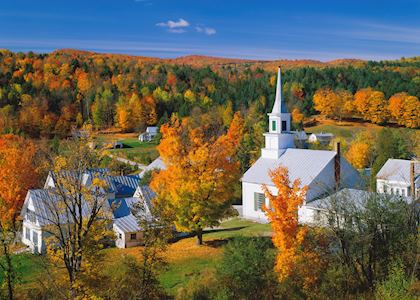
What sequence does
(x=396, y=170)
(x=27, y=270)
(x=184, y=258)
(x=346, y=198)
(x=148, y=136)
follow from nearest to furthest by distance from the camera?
1. (x=346, y=198)
2. (x=184, y=258)
3. (x=27, y=270)
4. (x=396, y=170)
5. (x=148, y=136)

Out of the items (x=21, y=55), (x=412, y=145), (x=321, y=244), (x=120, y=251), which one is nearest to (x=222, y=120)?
(x=412, y=145)

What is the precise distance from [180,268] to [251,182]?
12839 mm

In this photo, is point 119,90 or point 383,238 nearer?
point 383,238

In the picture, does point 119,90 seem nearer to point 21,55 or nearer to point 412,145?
point 21,55

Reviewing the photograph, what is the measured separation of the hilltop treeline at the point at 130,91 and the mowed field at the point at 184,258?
194 feet

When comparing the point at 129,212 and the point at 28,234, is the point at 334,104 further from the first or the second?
the point at 28,234

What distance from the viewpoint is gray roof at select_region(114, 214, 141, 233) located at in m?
34.5

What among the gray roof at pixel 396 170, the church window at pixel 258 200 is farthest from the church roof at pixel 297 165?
the gray roof at pixel 396 170

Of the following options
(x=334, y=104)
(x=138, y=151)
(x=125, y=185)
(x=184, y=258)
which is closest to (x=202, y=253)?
(x=184, y=258)

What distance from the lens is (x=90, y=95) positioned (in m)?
115

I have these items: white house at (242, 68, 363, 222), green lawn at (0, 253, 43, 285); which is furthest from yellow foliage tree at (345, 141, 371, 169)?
green lawn at (0, 253, 43, 285)

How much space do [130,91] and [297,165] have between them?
9147 cm

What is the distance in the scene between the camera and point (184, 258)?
28.9m

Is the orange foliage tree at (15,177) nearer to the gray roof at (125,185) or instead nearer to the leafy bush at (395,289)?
the gray roof at (125,185)
